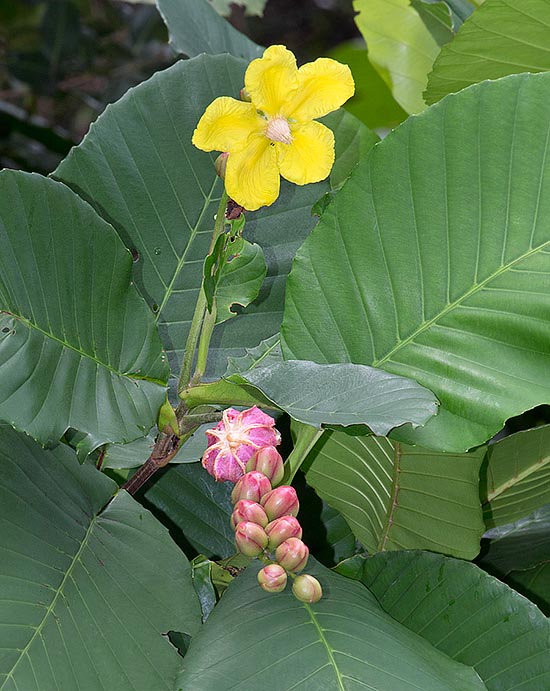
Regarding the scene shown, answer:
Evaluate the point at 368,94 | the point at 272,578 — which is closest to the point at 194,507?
the point at 272,578

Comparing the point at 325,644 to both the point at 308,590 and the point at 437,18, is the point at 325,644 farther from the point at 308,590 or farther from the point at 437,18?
the point at 437,18

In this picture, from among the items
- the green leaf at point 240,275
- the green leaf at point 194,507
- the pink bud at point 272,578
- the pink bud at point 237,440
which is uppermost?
the green leaf at point 240,275

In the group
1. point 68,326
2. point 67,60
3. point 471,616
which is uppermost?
point 68,326

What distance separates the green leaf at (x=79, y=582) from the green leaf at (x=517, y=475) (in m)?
0.28

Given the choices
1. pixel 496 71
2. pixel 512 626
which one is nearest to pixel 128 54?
pixel 496 71

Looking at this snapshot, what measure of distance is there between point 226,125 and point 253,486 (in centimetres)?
22

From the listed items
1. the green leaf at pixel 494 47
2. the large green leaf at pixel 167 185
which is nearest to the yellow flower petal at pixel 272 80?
the large green leaf at pixel 167 185

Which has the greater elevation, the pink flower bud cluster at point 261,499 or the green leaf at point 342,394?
the green leaf at point 342,394

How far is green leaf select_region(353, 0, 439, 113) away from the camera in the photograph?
920mm

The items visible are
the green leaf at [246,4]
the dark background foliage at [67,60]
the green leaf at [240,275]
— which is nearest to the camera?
the green leaf at [240,275]

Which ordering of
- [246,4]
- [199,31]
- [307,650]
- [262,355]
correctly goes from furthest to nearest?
[246,4] < [199,31] < [262,355] < [307,650]

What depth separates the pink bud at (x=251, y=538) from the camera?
506 mm

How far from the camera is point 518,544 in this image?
0.73 metres

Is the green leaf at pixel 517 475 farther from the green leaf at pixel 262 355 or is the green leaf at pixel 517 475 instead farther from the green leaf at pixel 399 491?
the green leaf at pixel 262 355
